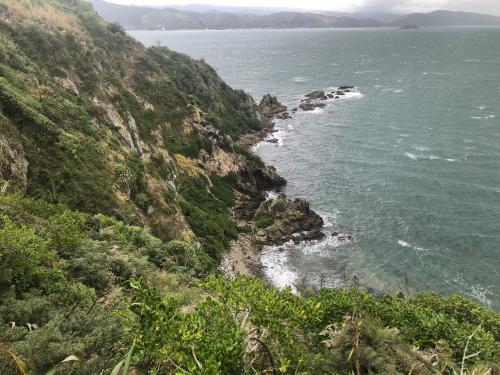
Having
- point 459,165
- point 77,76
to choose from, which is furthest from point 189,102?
point 459,165

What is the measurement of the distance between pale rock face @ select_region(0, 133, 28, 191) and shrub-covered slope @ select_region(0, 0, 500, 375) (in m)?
0.10

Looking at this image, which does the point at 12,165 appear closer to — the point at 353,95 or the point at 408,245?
the point at 408,245

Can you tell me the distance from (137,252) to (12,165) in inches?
462

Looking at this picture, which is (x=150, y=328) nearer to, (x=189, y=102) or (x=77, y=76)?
(x=77, y=76)

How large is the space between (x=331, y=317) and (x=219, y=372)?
9.82 m

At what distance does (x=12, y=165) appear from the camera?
27.5 meters

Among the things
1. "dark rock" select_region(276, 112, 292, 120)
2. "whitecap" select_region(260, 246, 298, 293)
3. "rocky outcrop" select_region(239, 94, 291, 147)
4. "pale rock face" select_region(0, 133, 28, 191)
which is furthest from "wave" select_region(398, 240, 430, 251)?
"dark rock" select_region(276, 112, 292, 120)

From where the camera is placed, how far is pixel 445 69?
16750cm

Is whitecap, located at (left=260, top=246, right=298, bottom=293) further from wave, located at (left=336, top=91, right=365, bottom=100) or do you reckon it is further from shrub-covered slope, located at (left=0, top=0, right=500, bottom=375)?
wave, located at (left=336, top=91, right=365, bottom=100)

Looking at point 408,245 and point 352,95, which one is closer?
point 408,245

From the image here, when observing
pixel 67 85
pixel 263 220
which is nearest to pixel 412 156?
pixel 263 220

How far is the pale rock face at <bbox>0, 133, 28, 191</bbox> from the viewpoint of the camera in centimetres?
2663

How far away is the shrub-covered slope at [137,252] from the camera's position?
37.3ft

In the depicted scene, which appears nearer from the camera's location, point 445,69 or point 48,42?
point 48,42
